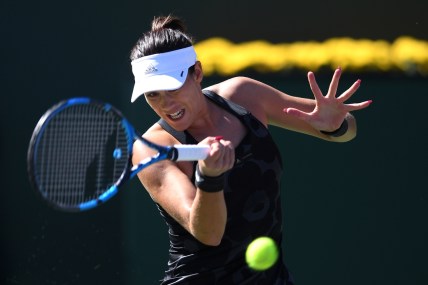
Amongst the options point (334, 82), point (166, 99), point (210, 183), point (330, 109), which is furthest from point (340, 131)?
point (210, 183)

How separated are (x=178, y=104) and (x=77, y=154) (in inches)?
14.3

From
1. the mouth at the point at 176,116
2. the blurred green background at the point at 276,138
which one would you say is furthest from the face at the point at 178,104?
the blurred green background at the point at 276,138

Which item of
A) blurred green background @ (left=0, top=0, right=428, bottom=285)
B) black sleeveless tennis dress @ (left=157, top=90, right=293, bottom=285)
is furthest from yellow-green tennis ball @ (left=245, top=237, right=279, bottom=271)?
blurred green background @ (left=0, top=0, right=428, bottom=285)

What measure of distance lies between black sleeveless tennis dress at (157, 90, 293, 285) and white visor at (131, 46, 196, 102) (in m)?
0.19

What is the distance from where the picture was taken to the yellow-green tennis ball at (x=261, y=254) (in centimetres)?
286

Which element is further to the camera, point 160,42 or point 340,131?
point 340,131

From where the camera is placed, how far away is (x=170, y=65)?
2.86 metres

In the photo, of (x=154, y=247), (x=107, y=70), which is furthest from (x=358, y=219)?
(x=107, y=70)

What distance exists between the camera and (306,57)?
4.45 m

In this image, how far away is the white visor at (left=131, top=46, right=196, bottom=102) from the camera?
2.79 metres

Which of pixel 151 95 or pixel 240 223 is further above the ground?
pixel 151 95

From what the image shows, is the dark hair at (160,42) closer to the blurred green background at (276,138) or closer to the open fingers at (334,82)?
the open fingers at (334,82)

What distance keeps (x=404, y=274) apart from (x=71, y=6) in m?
2.17

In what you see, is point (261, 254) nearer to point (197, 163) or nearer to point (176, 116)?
point (197, 163)
